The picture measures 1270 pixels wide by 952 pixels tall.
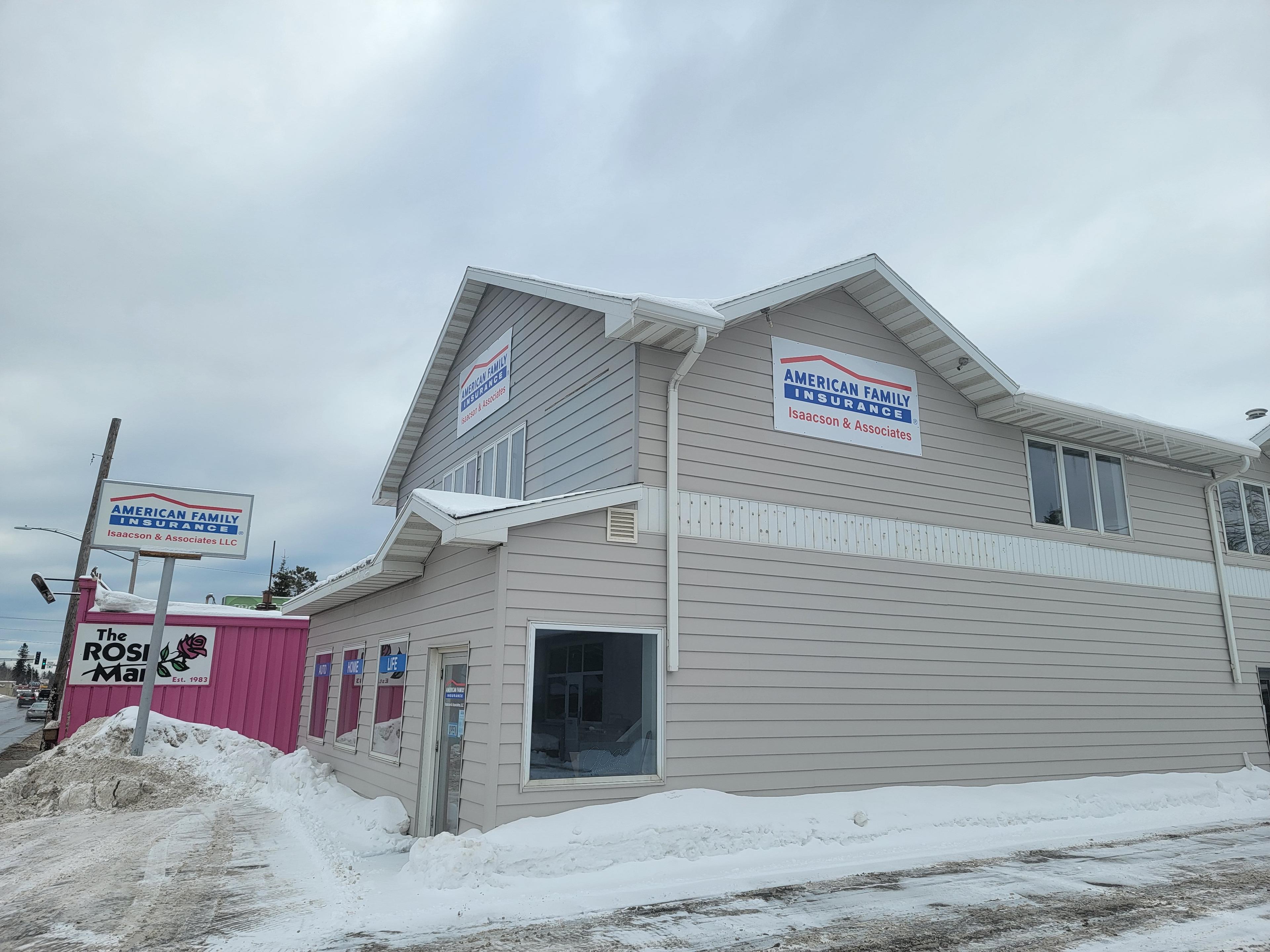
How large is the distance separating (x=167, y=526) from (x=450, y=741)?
964 centimetres

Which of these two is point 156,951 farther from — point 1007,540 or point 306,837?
point 1007,540

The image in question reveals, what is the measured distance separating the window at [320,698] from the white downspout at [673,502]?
8056mm

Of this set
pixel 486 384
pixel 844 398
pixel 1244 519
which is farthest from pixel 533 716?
pixel 1244 519

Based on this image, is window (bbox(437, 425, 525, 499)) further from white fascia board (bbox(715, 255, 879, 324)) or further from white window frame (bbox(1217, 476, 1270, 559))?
white window frame (bbox(1217, 476, 1270, 559))

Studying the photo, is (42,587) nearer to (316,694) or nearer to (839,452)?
(316,694)

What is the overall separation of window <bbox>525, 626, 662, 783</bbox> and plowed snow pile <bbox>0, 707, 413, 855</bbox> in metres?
2.59

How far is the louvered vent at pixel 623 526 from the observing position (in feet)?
30.2

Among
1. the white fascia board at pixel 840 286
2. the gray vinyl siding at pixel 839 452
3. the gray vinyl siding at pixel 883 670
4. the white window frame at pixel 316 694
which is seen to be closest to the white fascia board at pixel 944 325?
the white fascia board at pixel 840 286

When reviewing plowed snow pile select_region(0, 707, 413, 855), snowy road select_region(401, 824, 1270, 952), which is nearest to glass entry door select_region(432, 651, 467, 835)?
plowed snow pile select_region(0, 707, 413, 855)

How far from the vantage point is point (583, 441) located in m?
10.8

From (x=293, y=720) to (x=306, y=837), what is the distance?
7963mm

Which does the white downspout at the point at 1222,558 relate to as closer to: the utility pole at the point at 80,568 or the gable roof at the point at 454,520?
the gable roof at the point at 454,520

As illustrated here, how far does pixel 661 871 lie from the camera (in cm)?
768

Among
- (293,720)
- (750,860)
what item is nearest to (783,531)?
(750,860)
